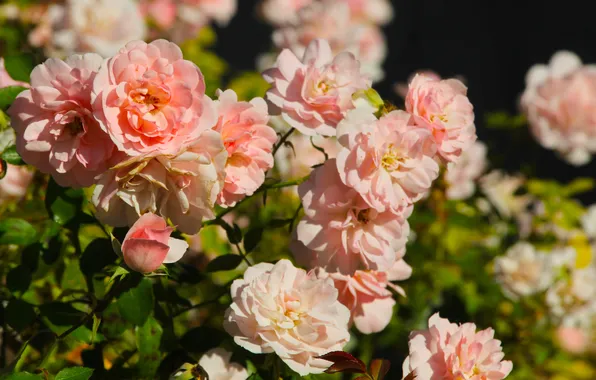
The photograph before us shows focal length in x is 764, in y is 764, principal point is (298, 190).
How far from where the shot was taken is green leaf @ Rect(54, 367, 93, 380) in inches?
32.7

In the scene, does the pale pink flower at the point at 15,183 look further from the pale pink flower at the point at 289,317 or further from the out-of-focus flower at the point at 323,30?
the out-of-focus flower at the point at 323,30

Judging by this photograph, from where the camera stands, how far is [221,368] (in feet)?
3.02

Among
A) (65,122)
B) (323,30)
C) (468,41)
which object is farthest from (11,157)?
(468,41)

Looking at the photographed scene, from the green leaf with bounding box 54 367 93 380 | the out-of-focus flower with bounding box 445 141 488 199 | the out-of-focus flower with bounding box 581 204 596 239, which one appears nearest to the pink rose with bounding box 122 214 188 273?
the green leaf with bounding box 54 367 93 380

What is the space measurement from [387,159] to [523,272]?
0.96 meters

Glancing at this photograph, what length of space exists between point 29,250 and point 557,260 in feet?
4.15

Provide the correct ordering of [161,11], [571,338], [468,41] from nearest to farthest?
[571,338]
[161,11]
[468,41]

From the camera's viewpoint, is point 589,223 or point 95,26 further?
point 589,223

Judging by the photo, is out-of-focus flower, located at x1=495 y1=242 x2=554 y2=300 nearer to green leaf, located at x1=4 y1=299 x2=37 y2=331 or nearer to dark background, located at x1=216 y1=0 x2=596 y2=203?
green leaf, located at x1=4 y1=299 x2=37 y2=331

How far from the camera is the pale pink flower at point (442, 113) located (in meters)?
0.90

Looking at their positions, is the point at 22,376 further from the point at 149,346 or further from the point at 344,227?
the point at 344,227

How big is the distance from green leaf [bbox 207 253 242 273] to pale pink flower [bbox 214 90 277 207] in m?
0.16

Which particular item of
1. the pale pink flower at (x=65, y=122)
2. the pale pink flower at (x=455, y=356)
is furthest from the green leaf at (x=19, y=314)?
the pale pink flower at (x=455, y=356)

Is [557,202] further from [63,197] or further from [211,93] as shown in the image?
[63,197]
